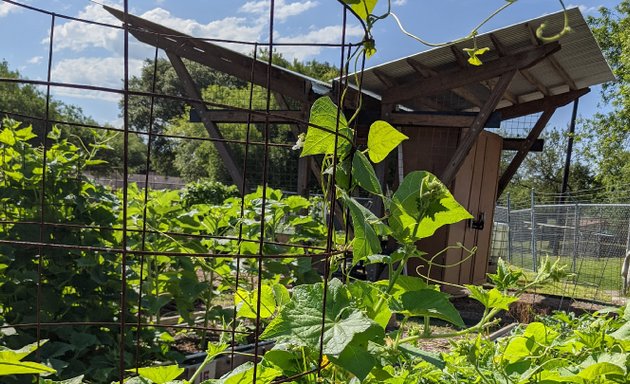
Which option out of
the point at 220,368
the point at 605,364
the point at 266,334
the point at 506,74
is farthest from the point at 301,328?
the point at 506,74

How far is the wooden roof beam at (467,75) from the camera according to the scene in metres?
4.27

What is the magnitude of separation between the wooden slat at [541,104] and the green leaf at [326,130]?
5.46 metres

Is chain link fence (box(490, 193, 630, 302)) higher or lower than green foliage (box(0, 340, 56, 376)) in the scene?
lower

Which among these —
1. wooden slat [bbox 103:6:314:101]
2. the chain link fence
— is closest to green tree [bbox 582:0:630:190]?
the chain link fence

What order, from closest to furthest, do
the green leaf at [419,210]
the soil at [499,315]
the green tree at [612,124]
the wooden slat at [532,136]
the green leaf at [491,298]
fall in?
the green leaf at [419,210] → the green leaf at [491,298] → the soil at [499,315] → the wooden slat at [532,136] → the green tree at [612,124]

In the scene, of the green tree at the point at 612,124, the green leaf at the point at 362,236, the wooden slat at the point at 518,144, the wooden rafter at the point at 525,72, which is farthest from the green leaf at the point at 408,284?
the green tree at the point at 612,124

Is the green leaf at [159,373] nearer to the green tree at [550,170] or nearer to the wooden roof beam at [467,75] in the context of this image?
the wooden roof beam at [467,75]

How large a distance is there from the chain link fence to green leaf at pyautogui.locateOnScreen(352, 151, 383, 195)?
6.19m

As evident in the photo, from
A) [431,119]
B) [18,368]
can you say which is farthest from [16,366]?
[431,119]

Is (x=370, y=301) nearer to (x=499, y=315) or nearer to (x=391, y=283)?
(x=391, y=283)

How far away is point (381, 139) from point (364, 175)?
0.32 feet

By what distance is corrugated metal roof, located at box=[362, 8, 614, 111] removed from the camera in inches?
162

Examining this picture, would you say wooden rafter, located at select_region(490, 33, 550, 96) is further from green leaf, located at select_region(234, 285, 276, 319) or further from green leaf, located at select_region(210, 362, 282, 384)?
green leaf, located at select_region(210, 362, 282, 384)

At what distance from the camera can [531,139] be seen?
6.21m
